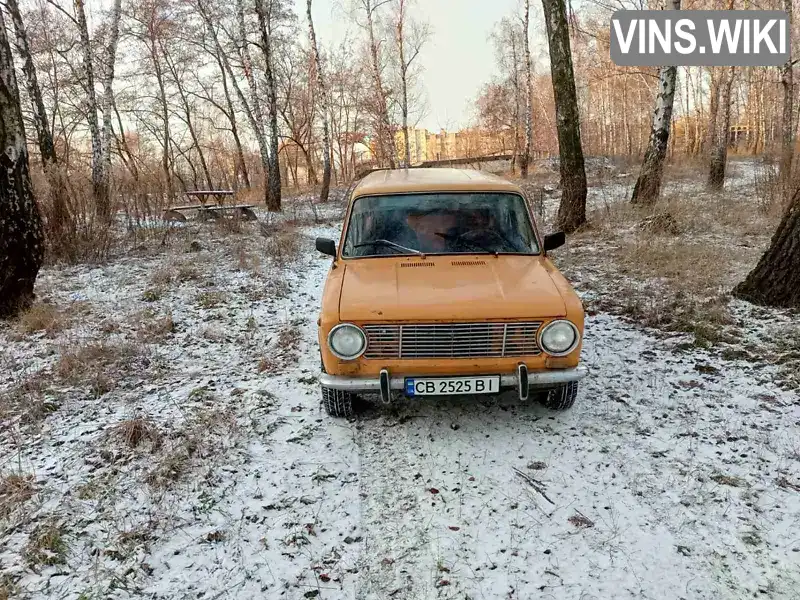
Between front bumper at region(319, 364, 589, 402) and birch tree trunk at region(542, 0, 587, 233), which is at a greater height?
birch tree trunk at region(542, 0, 587, 233)

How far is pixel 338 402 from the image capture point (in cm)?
386

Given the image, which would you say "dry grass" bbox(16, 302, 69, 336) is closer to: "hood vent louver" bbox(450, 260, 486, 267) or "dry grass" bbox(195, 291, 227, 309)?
"dry grass" bbox(195, 291, 227, 309)

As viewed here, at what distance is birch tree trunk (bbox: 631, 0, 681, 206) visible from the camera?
10.8 metres

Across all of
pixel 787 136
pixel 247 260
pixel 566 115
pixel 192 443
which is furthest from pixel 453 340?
pixel 787 136

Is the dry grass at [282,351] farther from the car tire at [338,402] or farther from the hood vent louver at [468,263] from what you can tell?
the hood vent louver at [468,263]

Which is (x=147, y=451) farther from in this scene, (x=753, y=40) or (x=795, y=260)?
(x=753, y=40)

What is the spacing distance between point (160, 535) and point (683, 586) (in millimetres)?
2644

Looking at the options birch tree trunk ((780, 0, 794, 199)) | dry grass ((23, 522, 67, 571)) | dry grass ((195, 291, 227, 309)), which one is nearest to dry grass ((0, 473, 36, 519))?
dry grass ((23, 522, 67, 571))

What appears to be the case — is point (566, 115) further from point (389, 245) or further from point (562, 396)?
point (562, 396)

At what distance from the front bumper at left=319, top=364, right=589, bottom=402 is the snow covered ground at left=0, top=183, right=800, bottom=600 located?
0.45 m

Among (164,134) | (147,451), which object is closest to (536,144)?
(164,134)

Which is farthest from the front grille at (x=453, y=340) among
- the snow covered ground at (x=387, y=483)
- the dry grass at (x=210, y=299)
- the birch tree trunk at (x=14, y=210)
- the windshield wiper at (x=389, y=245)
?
the birch tree trunk at (x=14, y=210)

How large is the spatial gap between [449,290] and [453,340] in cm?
36

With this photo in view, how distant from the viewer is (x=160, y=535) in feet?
9.23
